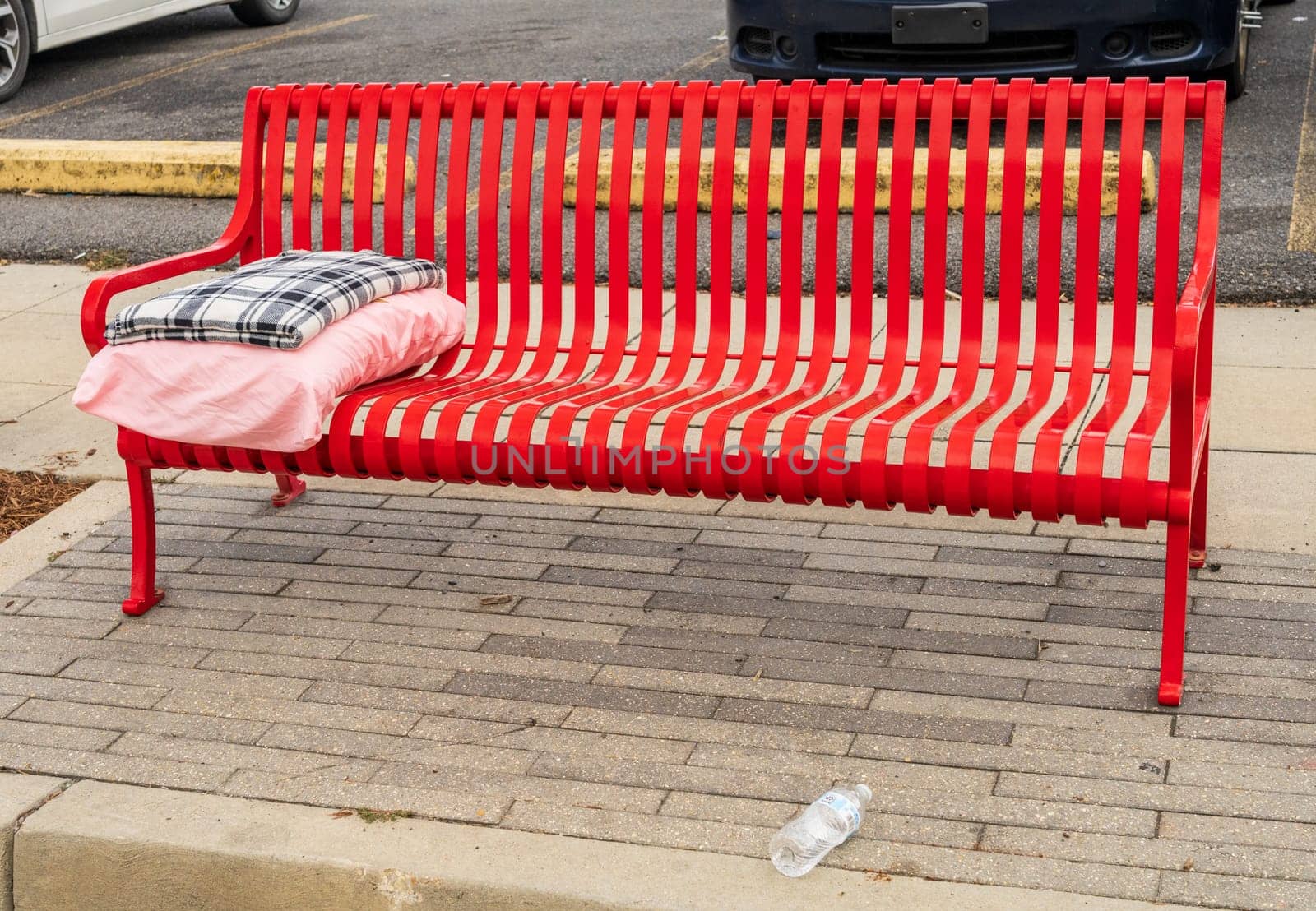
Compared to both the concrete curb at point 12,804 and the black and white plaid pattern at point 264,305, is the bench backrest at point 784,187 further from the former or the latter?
the concrete curb at point 12,804

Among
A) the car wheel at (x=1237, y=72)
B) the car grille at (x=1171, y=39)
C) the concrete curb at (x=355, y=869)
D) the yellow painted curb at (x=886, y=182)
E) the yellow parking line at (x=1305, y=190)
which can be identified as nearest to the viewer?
the concrete curb at (x=355, y=869)

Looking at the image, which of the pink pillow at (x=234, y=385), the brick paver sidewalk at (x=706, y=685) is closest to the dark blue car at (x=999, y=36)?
the brick paver sidewalk at (x=706, y=685)

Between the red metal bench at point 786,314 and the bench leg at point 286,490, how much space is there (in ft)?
0.04

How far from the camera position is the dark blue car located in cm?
727

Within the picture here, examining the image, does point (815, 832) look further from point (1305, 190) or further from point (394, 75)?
point (394, 75)

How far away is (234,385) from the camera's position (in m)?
3.51

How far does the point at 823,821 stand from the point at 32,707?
173cm

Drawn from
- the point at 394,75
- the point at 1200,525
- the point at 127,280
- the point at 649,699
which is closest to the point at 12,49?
the point at 394,75

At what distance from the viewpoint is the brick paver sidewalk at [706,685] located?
293 centimetres

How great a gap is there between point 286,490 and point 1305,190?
15.1 ft

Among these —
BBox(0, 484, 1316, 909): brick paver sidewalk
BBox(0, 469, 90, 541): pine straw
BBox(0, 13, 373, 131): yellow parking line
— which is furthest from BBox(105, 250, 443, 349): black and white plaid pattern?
BBox(0, 13, 373, 131): yellow parking line

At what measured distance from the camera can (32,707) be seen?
3494mm

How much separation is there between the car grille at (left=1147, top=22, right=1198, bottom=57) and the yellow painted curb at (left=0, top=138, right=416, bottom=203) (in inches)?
136

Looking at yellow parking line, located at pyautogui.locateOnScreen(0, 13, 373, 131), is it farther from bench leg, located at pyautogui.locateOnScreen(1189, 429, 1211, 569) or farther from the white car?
bench leg, located at pyautogui.locateOnScreen(1189, 429, 1211, 569)
